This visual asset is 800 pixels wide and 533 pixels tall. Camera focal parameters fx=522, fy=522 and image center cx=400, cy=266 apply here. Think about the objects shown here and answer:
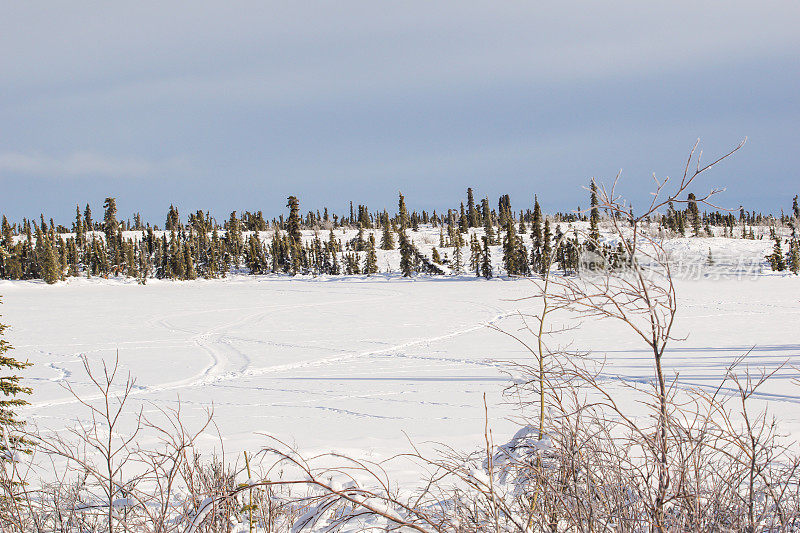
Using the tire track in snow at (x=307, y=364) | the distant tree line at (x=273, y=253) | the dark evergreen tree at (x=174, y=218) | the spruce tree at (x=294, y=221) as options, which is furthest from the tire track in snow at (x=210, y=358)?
the dark evergreen tree at (x=174, y=218)

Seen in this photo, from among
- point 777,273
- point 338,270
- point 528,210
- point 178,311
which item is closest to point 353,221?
point 528,210

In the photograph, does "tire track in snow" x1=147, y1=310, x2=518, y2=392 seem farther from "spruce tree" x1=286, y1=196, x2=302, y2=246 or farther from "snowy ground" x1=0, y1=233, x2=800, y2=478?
"spruce tree" x1=286, y1=196, x2=302, y2=246

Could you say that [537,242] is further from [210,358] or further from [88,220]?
[88,220]

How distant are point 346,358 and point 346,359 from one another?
149 mm

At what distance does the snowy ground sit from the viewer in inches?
334

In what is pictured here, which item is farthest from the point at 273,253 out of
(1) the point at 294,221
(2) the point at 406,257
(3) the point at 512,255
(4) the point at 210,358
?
(4) the point at 210,358

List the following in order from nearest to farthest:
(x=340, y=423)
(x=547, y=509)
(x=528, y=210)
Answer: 1. (x=547, y=509)
2. (x=340, y=423)
3. (x=528, y=210)

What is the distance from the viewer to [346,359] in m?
15.3

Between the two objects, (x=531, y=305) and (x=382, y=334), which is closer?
(x=382, y=334)

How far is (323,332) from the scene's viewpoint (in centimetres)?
2058

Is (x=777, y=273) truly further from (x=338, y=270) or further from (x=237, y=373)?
(x=237, y=373)

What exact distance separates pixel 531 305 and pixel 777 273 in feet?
140

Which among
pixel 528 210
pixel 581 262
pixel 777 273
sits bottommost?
pixel 777 273

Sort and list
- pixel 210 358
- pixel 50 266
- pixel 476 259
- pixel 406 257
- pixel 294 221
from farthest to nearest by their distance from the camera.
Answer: pixel 294 221 < pixel 476 259 < pixel 406 257 < pixel 50 266 < pixel 210 358
